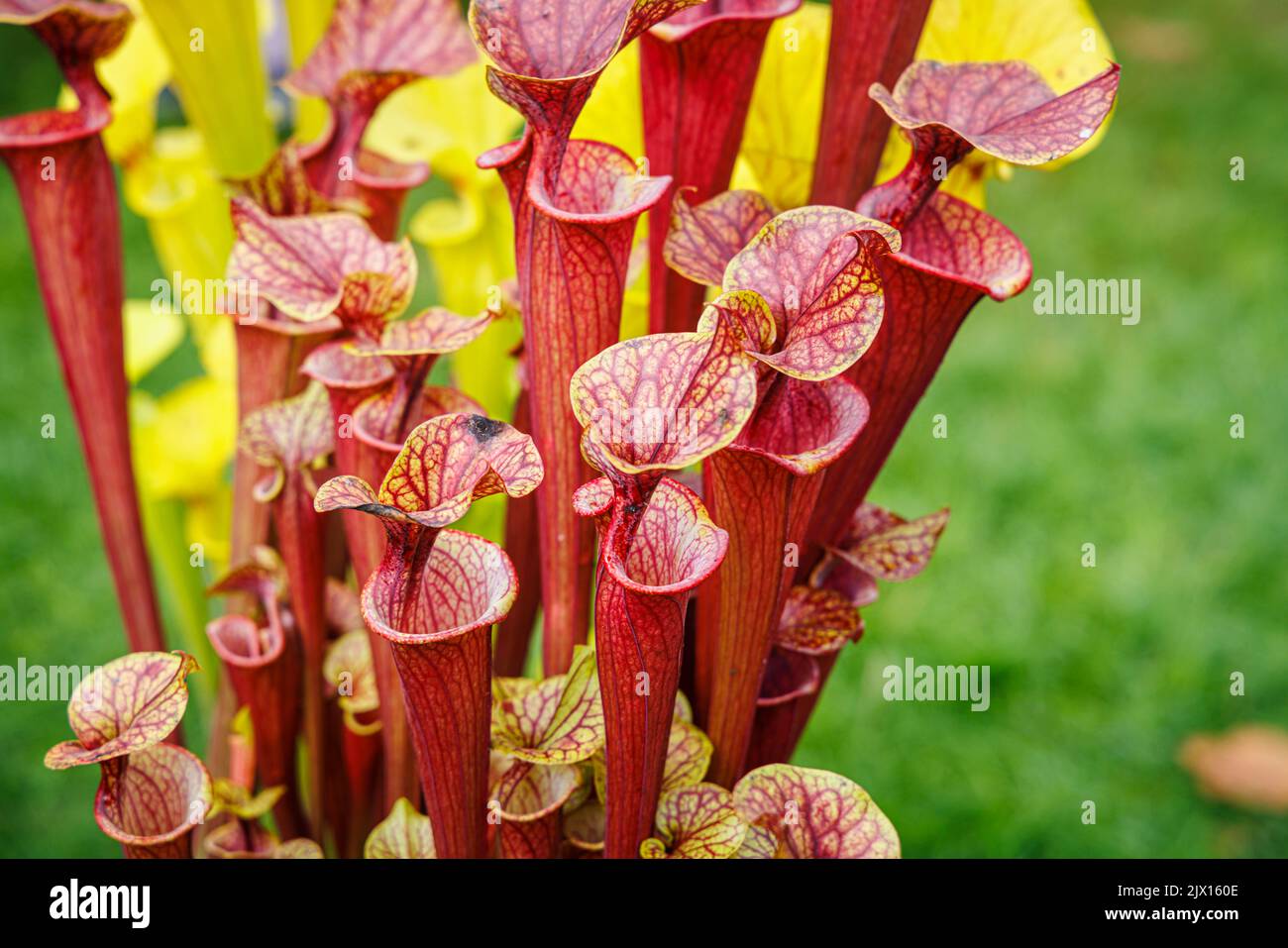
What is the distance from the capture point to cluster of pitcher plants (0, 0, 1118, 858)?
1.40 ft

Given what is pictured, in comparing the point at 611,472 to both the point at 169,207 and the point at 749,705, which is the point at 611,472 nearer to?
the point at 749,705

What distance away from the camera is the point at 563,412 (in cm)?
49

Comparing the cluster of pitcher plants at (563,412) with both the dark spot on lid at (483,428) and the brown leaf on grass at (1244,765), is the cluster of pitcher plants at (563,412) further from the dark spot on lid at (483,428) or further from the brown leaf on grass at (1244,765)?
the brown leaf on grass at (1244,765)

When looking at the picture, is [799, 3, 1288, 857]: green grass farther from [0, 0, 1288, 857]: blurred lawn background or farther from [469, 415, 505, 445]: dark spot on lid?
[469, 415, 505, 445]: dark spot on lid

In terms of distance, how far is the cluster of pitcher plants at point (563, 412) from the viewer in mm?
426

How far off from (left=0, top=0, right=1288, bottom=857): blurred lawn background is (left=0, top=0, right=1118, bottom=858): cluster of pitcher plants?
1044 mm

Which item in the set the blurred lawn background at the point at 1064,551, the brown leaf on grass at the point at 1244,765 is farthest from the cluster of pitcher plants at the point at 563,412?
the brown leaf on grass at the point at 1244,765

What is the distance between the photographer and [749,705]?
20.2 inches

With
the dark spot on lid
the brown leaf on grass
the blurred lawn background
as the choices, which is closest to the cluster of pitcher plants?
the dark spot on lid

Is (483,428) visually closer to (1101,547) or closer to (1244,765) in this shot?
(1244,765)

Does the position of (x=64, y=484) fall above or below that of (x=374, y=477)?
below

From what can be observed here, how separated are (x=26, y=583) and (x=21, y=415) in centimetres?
53

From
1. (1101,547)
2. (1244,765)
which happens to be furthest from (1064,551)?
(1244,765)
